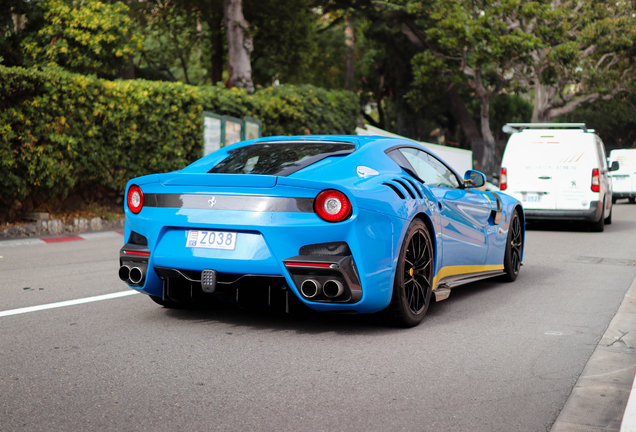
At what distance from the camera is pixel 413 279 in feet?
17.4

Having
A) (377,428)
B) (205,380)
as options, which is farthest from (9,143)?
(377,428)

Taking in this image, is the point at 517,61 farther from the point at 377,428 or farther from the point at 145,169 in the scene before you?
the point at 377,428

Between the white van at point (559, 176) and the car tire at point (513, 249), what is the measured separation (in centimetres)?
604

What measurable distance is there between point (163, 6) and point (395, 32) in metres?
9.82

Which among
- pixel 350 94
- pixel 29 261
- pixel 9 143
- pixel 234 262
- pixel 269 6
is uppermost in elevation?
pixel 269 6

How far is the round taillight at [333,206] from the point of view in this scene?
4.66 m

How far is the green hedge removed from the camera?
11.7 metres

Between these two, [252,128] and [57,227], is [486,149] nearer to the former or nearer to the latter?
[252,128]

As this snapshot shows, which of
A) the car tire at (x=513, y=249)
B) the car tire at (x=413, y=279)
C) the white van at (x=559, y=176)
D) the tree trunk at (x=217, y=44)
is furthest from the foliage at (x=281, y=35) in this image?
the car tire at (x=413, y=279)

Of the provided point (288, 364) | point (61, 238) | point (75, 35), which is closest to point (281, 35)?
point (75, 35)

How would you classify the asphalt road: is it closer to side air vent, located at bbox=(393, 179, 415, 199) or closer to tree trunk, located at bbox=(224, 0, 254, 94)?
side air vent, located at bbox=(393, 179, 415, 199)

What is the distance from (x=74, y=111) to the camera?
12586mm

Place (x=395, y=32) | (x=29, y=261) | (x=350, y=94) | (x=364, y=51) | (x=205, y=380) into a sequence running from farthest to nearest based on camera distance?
(x=364, y=51) < (x=395, y=32) < (x=350, y=94) < (x=29, y=261) < (x=205, y=380)

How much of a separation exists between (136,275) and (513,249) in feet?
14.3
